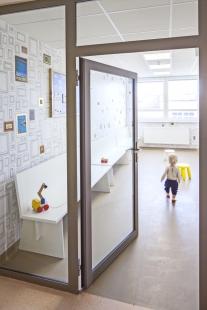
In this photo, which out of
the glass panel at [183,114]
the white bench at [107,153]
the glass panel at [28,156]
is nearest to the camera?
the glass panel at [28,156]

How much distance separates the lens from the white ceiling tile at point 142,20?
288cm

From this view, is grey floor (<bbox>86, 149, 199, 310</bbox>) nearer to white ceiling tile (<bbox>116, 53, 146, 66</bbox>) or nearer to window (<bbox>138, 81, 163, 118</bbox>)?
white ceiling tile (<bbox>116, 53, 146, 66</bbox>)

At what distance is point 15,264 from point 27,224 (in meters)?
0.41

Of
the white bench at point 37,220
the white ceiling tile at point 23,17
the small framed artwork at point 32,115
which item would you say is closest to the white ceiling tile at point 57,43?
the white ceiling tile at point 23,17

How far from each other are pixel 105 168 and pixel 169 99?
19.8 ft

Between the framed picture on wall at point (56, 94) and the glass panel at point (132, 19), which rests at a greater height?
the glass panel at point (132, 19)

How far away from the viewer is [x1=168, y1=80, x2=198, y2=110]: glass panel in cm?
944

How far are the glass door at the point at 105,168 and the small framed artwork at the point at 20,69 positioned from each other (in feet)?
2.43

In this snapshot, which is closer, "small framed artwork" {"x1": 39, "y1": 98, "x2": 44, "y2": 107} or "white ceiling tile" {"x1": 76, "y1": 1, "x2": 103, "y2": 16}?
"white ceiling tile" {"x1": 76, "y1": 1, "x2": 103, "y2": 16}

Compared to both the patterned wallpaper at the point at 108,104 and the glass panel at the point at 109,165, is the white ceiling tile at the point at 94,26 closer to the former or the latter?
the glass panel at the point at 109,165

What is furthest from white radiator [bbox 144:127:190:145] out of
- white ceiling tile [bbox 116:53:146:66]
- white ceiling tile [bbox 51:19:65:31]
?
white ceiling tile [bbox 51:19:65:31]

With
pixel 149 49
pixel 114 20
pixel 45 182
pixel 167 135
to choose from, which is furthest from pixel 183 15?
pixel 167 135

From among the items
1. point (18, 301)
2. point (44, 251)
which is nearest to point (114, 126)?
point (44, 251)

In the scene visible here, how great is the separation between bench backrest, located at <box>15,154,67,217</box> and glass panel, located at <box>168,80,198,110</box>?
6.79 meters
